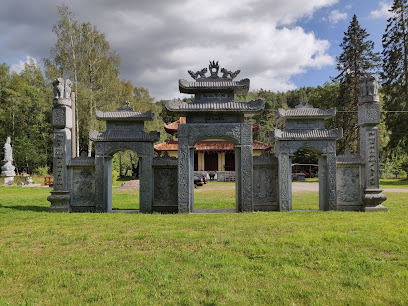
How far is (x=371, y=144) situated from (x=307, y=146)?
219 centimetres

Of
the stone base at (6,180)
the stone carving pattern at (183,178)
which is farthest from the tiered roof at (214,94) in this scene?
the stone base at (6,180)

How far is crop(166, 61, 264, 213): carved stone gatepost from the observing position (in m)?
10.0

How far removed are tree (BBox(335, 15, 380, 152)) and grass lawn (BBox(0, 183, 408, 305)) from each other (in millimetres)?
21614

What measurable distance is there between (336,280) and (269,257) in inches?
46.1

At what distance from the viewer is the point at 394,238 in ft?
19.4

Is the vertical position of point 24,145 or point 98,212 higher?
point 24,145

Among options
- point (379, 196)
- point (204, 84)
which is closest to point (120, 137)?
point (204, 84)

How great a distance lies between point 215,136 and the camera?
10.2 metres

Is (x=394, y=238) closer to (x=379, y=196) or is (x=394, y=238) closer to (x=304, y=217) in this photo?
(x=304, y=217)

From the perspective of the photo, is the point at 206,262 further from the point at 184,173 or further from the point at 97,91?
the point at 97,91

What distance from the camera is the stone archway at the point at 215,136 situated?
1001cm

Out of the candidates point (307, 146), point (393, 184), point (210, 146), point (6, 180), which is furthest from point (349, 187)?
point (6, 180)

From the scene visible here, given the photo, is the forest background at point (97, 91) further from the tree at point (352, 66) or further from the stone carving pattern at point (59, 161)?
the stone carving pattern at point (59, 161)

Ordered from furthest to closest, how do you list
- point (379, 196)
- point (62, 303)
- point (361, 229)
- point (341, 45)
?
1. point (341, 45)
2. point (379, 196)
3. point (361, 229)
4. point (62, 303)
